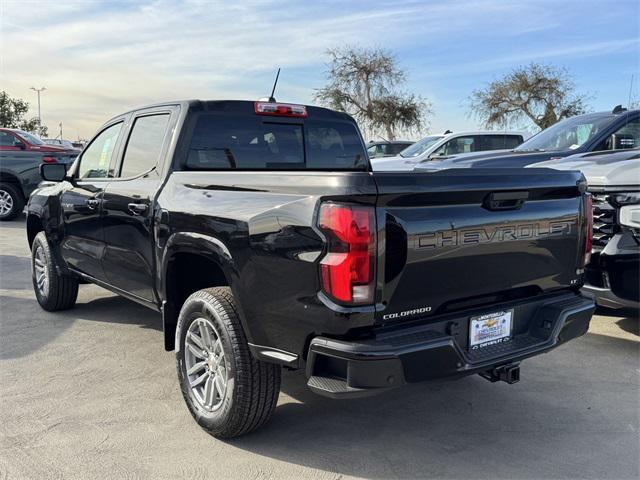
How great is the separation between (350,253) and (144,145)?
92.0 inches

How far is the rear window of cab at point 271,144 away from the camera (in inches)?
152

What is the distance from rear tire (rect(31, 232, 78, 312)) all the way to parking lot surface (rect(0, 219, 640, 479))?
782 millimetres

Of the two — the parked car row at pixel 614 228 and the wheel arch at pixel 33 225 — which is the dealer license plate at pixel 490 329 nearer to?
the parked car row at pixel 614 228

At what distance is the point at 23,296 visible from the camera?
6.34m

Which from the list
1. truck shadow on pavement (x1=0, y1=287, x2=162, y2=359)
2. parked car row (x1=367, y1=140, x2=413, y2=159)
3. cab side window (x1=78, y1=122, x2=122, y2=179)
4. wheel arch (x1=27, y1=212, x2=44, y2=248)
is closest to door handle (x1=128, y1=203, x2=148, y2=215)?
cab side window (x1=78, y1=122, x2=122, y2=179)

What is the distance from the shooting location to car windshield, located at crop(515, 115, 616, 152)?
7379 mm

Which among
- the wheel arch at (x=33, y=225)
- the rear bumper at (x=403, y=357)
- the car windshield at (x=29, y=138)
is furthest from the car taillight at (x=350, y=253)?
the car windshield at (x=29, y=138)

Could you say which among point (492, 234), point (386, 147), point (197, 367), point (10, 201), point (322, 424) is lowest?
point (322, 424)

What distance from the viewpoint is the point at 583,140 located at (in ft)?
24.2

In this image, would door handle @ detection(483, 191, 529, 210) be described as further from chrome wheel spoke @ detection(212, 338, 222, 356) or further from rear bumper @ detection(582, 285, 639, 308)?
rear bumper @ detection(582, 285, 639, 308)

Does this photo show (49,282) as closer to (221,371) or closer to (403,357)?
(221,371)

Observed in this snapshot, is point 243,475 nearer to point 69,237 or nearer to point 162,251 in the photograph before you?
point 162,251

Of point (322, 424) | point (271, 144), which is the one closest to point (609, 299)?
point (322, 424)

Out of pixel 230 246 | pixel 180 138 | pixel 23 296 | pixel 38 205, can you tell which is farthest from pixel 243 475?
pixel 23 296
